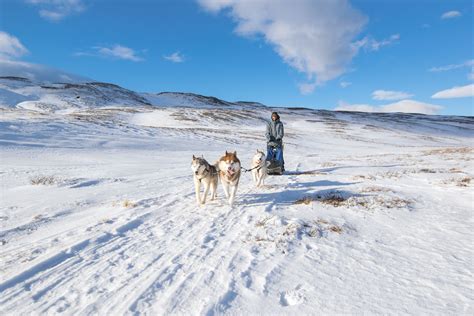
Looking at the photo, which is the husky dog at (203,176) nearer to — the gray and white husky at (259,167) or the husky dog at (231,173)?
the husky dog at (231,173)

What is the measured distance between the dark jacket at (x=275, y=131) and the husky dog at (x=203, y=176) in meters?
5.23

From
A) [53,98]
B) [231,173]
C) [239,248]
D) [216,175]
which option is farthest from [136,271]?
[53,98]

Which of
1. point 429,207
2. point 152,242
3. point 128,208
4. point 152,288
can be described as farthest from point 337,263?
point 128,208

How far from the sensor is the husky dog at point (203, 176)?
796 cm

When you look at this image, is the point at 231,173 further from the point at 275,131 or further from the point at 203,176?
the point at 275,131

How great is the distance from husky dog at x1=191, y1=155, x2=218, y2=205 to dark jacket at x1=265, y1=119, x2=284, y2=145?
523 cm

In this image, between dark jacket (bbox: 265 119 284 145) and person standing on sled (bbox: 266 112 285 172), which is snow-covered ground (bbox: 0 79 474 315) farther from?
dark jacket (bbox: 265 119 284 145)

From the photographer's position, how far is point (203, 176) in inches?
318

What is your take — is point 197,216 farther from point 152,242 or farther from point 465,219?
point 465,219

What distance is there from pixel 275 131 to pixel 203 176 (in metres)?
5.97

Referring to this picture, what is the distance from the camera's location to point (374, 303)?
3.76 meters

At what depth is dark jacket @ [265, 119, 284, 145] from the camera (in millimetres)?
13259

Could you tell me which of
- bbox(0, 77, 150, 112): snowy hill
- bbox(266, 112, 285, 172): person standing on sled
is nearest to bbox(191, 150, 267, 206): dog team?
bbox(266, 112, 285, 172): person standing on sled

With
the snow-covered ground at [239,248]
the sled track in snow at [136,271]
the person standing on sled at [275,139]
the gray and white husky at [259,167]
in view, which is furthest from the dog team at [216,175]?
the person standing on sled at [275,139]
